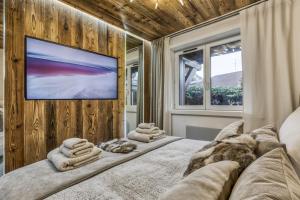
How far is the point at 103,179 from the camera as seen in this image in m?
1.12

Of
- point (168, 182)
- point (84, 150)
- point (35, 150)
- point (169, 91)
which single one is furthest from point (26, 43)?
point (169, 91)

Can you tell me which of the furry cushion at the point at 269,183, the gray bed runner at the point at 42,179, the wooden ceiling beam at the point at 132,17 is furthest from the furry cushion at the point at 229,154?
the wooden ceiling beam at the point at 132,17

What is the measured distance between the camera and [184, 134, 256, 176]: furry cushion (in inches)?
33.8

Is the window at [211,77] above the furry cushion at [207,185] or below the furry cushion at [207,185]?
above

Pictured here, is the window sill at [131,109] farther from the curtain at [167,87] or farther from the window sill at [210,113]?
the window sill at [210,113]

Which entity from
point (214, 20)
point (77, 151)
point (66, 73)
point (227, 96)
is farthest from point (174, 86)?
point (77, 151)

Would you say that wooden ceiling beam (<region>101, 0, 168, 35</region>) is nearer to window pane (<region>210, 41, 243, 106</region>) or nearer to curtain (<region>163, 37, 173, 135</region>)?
curtain (<region>163, 37, 173, 135</region>)

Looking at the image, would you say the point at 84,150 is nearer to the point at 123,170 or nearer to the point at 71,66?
the point at 123,170

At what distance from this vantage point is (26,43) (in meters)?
1.89

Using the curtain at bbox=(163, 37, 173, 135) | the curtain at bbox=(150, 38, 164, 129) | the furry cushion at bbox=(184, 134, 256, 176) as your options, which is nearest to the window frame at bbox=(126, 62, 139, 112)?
the curtain at bbox=(150, 38, 164, 129)

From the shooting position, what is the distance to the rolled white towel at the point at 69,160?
128cm

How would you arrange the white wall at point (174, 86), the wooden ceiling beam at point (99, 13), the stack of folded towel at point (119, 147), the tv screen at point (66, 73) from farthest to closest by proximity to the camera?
the white wall at point (174, 86) < the wooden ceiling beam at point (99, 13) < the tv screen at point (66, 73) < the stack of folded towel at point (119, 147)

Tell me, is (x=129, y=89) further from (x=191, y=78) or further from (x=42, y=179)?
(x=42, y=179)

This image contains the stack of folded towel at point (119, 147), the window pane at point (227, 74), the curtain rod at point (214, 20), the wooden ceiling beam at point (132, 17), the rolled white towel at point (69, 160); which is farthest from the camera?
the window pane at point (227, 74)
